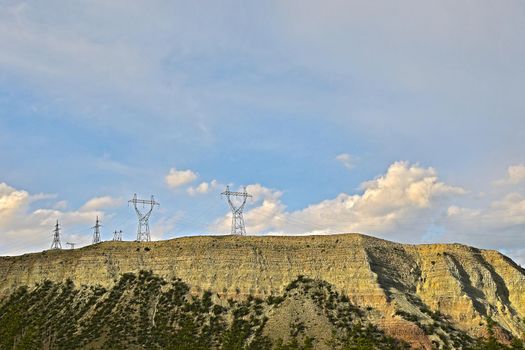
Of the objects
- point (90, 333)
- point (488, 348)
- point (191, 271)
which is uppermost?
point (191, 271)

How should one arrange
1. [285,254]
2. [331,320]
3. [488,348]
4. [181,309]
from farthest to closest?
[285,254]
[181,309]
[331,320]
[488,348]

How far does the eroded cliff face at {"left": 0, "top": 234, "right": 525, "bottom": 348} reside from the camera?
92375mm

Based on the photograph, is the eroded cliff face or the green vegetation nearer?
the green vegetation

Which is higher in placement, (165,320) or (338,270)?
(338,270)

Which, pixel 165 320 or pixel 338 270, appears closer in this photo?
pixel 165 320

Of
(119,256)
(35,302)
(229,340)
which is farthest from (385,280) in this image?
(35,302)

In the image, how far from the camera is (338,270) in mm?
95938

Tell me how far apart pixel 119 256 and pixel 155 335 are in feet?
62.6

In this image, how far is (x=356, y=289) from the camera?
93.4 metres

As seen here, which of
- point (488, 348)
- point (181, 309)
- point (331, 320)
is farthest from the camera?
point (181, 309)

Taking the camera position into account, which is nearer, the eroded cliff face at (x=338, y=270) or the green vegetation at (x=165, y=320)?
the green vegetation at (x=165, y=320)

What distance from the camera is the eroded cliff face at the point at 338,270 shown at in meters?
92.4

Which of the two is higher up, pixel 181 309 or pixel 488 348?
pixel 181 309

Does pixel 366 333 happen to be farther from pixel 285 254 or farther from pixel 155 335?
pixel 155 335
